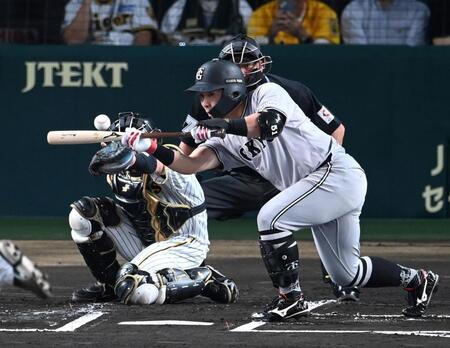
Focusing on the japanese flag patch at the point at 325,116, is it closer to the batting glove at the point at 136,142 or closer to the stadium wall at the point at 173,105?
the batting glove at the point at 136,142

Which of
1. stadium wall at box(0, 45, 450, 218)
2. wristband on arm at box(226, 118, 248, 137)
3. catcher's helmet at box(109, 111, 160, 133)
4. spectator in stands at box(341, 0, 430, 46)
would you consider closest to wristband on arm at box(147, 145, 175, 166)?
wristband on arm at box(226, 118, 248, 137)

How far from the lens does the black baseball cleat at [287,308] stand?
25.1 feet

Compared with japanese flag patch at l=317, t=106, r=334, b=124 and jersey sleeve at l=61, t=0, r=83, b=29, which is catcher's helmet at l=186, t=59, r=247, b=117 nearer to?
japanese flag patch at l=317, t=106, r=334, b=124

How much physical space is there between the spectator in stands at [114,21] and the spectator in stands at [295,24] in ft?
3.58

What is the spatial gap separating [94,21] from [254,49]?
18.1 ft

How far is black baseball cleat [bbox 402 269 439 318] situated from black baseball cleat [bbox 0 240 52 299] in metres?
3.35

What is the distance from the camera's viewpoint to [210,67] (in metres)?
7.65

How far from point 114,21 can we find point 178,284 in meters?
6.20

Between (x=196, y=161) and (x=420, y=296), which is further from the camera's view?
(x=420, y=296)

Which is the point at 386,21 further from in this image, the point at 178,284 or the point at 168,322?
the point at 168,322

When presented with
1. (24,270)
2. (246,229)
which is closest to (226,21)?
(246,229)

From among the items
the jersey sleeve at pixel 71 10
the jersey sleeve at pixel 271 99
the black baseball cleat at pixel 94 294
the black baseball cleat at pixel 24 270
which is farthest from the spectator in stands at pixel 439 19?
the black baseball cleat at pixel 24 270

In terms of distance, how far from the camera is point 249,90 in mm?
7855

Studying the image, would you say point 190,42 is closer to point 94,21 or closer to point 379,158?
point 94,21
